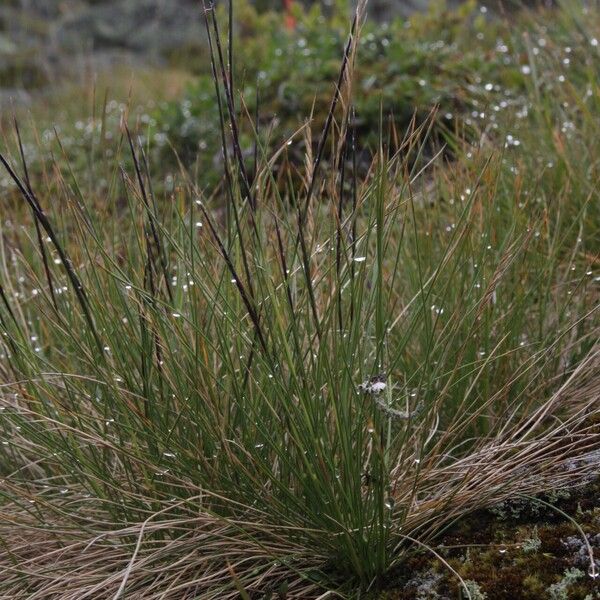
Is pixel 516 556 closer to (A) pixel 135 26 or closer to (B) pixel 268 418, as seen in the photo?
(B) pixel 268 418

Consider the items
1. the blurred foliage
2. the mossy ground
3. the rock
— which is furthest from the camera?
the rock

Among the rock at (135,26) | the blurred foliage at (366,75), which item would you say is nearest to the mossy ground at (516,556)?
the blurred foliage at (366,75)

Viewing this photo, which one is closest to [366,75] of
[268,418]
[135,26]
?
[268,418]

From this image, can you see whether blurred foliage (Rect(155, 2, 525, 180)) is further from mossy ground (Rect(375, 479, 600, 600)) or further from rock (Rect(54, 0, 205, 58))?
rock (Rect(54, 0, 205, 58))

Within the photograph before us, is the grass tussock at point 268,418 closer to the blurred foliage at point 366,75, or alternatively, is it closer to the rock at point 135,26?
the blurred foliage at point 366,75

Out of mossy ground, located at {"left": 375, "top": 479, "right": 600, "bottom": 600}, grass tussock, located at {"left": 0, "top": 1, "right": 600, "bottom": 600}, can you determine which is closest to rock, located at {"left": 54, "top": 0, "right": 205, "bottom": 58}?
grass tussock, located at {"left": 0, "top": 1, "right": 600, "bottom": 600}

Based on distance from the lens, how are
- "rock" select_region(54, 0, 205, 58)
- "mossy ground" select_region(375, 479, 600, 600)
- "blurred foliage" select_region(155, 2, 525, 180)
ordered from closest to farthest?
"mossy ground" select_region(375, 479, 600, 600) → "blurred foliage" select_region(155, 2, 525, 180) → "rock" select_region(54, 0, 205, 58)

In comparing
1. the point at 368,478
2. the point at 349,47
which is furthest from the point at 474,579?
the point at 349,47

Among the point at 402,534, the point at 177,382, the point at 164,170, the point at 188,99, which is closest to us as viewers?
the point at 402,534

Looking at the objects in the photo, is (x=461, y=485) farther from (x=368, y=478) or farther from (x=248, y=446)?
(x=248, y=446)

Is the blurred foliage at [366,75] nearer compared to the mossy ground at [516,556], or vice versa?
the mossy ground at [516,556]

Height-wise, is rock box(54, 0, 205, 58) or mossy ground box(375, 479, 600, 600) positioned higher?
mossy ground box(375, 479, 600, 600)
